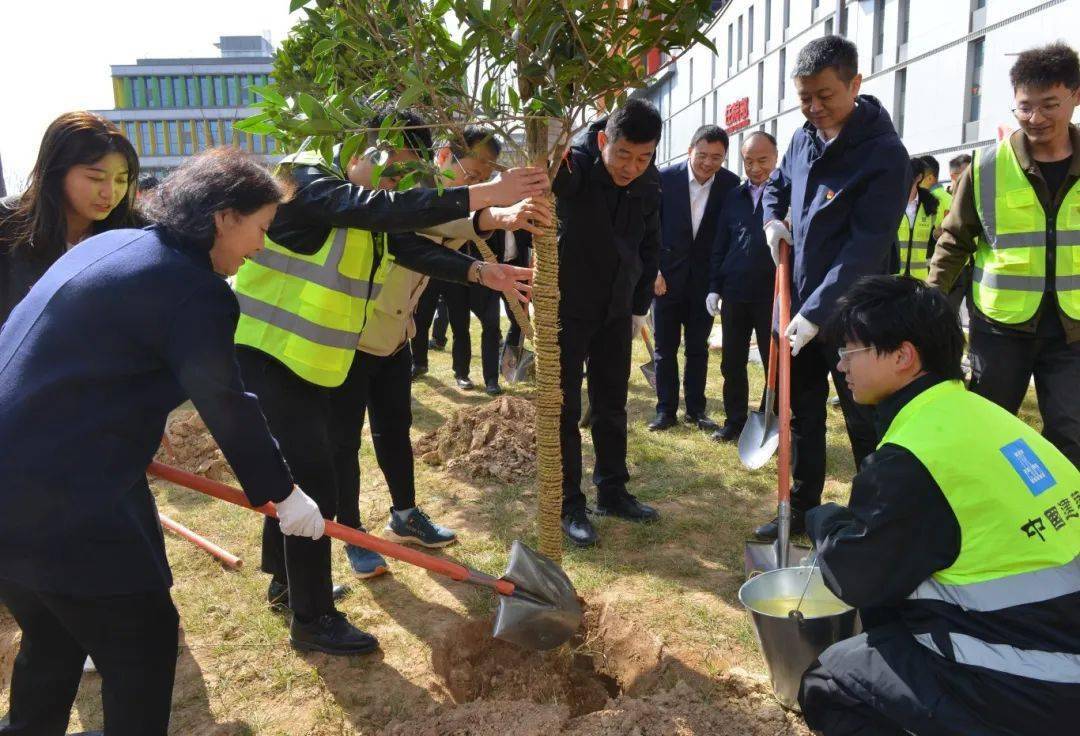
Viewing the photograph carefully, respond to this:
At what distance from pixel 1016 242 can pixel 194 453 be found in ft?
15.9

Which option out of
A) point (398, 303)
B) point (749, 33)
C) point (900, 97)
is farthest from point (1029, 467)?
point (749, 33)

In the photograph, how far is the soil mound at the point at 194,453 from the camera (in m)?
5.07

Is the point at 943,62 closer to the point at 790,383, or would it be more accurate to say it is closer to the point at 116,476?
the point at 790,383

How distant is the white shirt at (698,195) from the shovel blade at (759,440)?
2.29 m

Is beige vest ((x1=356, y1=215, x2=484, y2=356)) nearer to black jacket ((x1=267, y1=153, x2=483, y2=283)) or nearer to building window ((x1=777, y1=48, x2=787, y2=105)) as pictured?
black jacket ((x1=267, y1=153, x2=483, y2=283))

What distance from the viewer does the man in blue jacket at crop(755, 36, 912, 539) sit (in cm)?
318

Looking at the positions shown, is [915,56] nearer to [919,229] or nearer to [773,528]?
[919,229]

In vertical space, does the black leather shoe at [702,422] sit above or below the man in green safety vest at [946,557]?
below

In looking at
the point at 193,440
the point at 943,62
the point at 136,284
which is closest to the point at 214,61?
the point at 943,62

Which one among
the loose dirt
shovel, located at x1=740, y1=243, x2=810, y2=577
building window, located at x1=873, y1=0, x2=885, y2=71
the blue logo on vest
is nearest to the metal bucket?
the loose dirt

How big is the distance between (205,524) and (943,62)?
59.4ft

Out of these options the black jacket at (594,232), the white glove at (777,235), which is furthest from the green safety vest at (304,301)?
the white glove at (777,235)

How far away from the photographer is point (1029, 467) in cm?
171

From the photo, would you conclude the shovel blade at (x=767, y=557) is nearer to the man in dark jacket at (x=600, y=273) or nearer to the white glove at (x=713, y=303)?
the man in dark jacket at (x=600, y=273)
